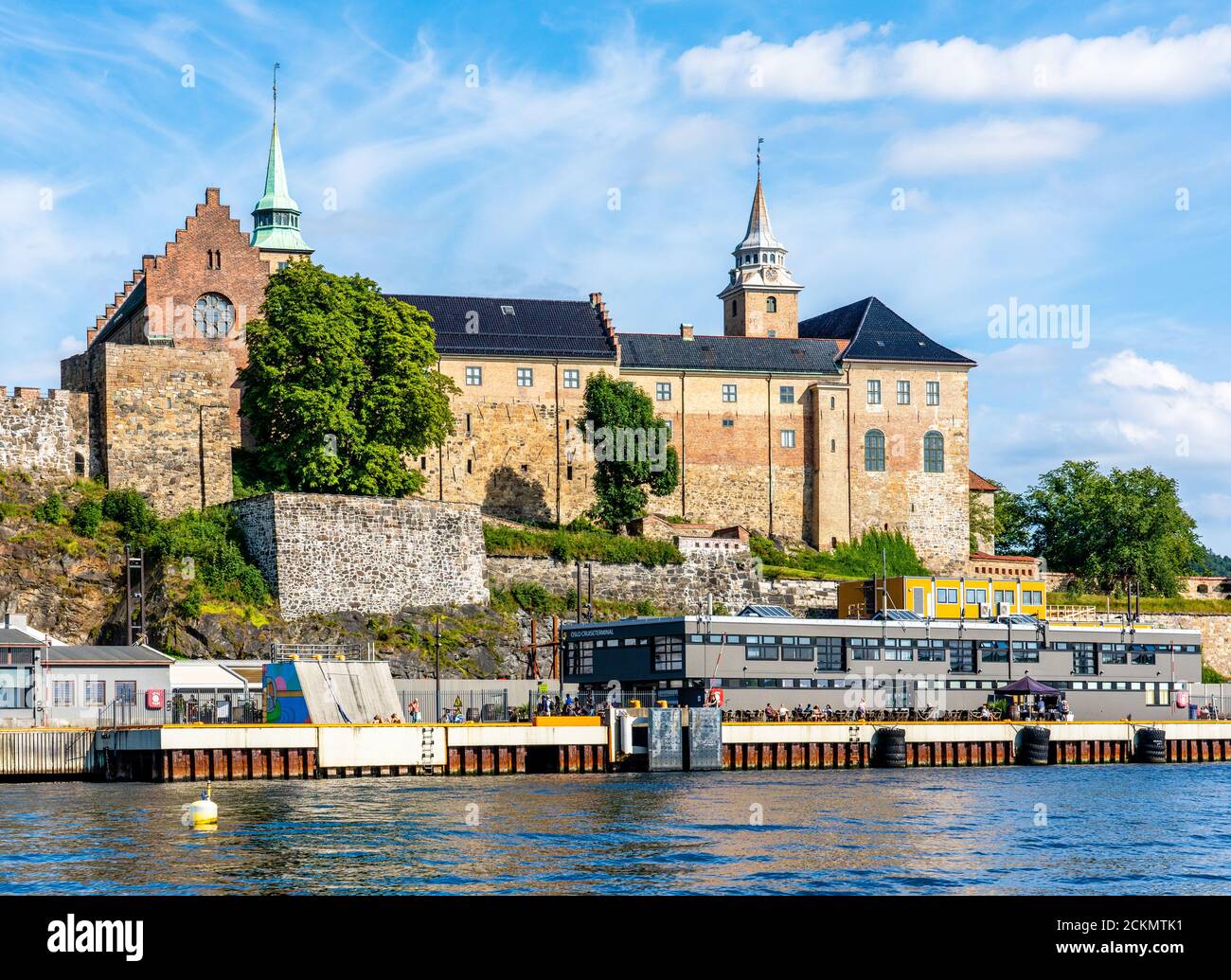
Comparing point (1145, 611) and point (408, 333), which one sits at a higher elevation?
point (408, 333)

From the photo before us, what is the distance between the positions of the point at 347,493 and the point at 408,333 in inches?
327

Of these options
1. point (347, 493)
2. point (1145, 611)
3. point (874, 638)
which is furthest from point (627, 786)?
point (1145, 611)

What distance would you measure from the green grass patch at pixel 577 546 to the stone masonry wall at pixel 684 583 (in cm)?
34

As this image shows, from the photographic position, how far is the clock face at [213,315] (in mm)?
79500

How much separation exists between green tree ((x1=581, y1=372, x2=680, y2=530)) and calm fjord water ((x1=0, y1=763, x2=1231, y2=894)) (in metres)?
38.4

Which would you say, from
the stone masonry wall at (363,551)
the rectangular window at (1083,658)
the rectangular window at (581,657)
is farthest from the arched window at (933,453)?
the rectangular window at (581,657)

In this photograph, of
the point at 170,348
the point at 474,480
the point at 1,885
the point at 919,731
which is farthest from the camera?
the point at 474,480

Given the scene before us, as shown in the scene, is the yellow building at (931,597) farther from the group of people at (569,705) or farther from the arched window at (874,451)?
the group of people at (569,705)

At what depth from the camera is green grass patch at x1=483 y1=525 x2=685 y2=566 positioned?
3196 inches

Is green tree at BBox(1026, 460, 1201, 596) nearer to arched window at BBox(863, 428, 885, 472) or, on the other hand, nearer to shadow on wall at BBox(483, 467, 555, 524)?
arched window at BBox(863, 428, 885, 472)
